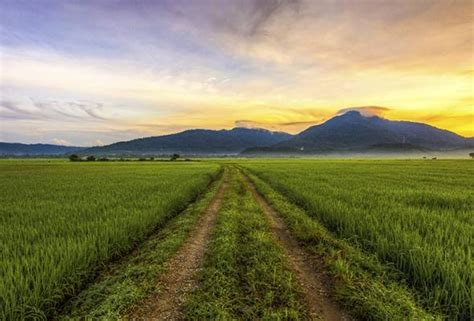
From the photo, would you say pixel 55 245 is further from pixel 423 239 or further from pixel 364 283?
pixel 423 239

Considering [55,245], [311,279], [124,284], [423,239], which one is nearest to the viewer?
[124,284]

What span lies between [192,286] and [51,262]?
3.19m

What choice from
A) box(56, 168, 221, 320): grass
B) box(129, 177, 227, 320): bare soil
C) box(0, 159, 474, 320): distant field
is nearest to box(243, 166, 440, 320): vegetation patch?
box(0, 159, 474, 320): distant field

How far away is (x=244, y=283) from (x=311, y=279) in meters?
1.66

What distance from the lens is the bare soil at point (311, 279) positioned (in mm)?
4825

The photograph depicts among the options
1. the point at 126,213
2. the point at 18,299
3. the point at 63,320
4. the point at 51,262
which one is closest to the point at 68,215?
the point at 126,213

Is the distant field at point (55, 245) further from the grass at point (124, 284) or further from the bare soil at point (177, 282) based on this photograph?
the bare soil at point (177, 282)

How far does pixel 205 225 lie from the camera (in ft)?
36.0

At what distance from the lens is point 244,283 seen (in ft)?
19.2

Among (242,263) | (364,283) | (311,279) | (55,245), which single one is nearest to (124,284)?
(55,245)

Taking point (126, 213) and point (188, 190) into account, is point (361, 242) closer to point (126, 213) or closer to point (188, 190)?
point (126, 213)

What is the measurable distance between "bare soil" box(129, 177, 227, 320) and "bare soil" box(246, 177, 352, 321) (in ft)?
8.25

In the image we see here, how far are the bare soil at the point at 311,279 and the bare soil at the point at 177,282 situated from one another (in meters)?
2.51

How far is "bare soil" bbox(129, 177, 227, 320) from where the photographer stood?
4.80 meters
